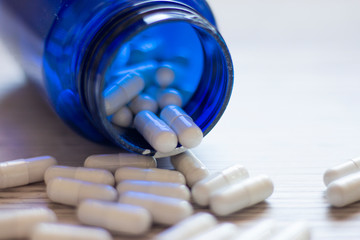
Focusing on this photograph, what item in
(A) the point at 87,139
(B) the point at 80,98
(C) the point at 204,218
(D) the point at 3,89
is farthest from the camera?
(D) the point at 3,89

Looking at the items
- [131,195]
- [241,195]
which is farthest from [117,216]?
[241,195]

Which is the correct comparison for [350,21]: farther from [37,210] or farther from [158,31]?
[37,210]

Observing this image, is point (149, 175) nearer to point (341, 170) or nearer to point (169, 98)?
point (169, 98)

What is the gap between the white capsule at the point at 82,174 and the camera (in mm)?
1576

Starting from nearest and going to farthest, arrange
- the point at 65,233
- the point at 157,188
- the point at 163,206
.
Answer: the point at 65,233, the point at 163,206, the point at 157,188

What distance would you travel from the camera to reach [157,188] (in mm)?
1507

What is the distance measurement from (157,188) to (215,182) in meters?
0.15

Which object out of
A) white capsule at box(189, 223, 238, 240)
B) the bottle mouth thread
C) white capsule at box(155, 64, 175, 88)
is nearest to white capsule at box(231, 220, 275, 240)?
white capsule at box(189, 223, 238, 240)

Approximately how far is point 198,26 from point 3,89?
1.09 meters

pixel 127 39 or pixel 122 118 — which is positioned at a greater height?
pixel 127 39

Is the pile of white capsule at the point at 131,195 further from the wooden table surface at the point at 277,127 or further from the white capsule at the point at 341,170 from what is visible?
the white capsule at the point at 341,170

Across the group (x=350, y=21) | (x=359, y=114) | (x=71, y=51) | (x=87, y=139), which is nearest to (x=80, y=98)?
(x=71, y=51)

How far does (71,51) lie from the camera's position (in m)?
1.64

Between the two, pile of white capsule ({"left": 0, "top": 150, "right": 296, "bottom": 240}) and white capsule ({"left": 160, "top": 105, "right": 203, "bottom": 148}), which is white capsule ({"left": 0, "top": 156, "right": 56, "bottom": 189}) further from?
white capsule ({"left": 160, "top": 105, "right": 203, "bottom": 148})
